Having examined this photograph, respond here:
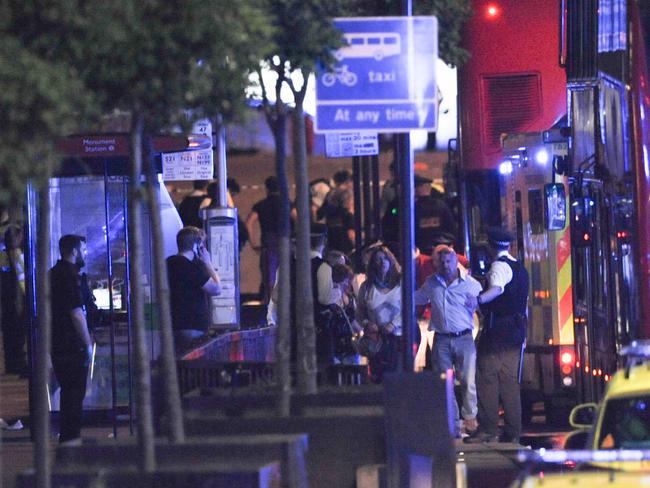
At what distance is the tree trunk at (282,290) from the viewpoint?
1025 cm

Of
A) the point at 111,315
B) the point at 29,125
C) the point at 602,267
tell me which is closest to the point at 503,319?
the point at 602,267

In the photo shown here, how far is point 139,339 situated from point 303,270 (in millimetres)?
2520

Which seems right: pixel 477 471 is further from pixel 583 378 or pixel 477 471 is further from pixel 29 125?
pixel 29 125

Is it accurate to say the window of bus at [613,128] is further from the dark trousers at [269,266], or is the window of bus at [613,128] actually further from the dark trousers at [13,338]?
Result: the dark trousers at [13,338]

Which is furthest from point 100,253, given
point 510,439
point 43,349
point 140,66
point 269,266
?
point 140,66

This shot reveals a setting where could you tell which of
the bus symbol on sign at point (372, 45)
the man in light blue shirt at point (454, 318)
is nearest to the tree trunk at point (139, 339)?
the bus symbol on sign at point (372, 45)

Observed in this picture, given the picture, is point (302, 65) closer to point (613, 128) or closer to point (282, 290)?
point (282, 290)

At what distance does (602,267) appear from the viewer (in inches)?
540

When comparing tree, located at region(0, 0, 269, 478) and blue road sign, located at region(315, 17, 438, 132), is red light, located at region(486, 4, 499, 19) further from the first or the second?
tree, located at region(0, 0, 269, 478)

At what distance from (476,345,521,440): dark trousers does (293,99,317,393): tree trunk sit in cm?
477

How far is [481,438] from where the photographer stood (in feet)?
51.1

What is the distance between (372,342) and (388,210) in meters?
7.34

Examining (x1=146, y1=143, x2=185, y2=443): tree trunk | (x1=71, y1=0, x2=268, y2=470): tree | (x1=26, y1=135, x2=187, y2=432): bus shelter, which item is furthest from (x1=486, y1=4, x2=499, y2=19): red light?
(x1=146, y1=143, x2=185, y2=443): tree trunk

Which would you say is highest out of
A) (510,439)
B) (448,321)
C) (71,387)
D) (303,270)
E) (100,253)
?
(100,253)
